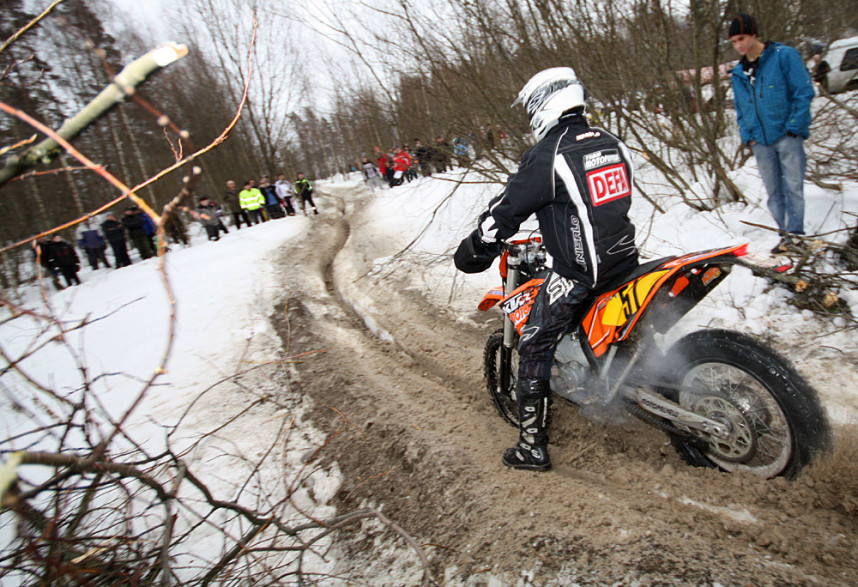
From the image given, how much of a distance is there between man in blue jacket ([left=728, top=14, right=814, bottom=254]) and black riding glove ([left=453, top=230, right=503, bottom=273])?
9.13 feet

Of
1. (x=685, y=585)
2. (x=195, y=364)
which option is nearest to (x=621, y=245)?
(x=685, y=585)

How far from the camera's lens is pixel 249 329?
19.6ft

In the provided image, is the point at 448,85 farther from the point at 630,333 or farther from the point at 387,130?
the point at 630,333

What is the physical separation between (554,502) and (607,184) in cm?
182

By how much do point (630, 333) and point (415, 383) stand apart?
2227mm

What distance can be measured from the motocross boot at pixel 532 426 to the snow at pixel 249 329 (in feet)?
4.35

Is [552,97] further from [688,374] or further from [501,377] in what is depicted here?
[501,377]

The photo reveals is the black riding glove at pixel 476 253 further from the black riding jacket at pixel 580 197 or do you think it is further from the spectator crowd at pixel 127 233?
the spectator crowd at pixel 127 233

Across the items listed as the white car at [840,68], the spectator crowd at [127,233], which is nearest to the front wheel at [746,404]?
the white car at [840,68]

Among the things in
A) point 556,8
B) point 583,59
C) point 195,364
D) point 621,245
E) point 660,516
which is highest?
point 556,8

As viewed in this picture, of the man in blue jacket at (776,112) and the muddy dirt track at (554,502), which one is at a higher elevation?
the man in blue jacket at (776,112)

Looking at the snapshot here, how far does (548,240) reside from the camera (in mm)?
2682

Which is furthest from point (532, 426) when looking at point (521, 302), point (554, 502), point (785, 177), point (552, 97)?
point (785, 177)

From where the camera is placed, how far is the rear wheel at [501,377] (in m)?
3.45
